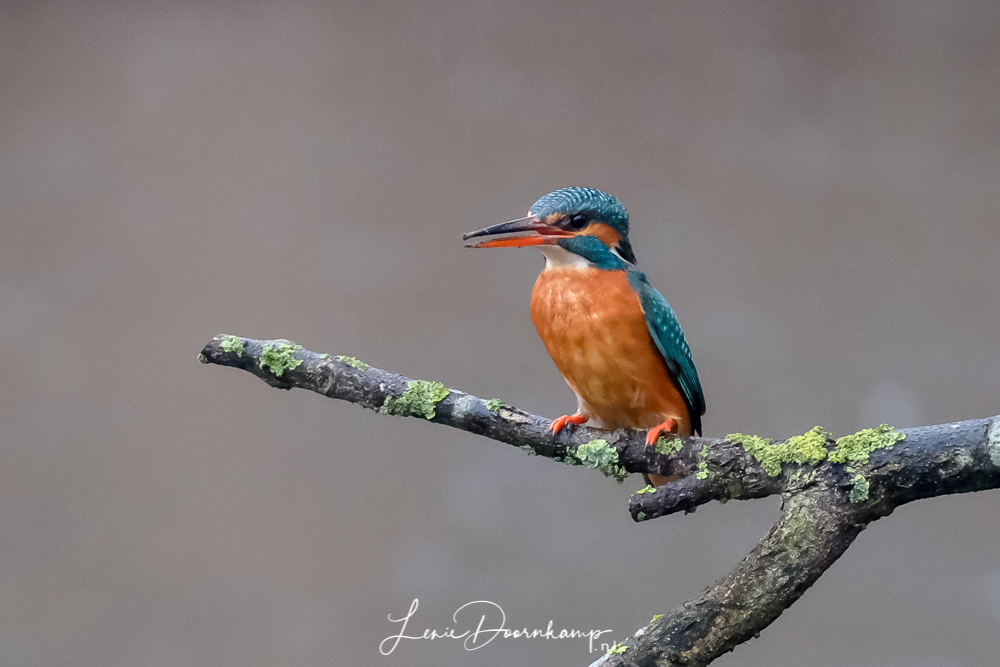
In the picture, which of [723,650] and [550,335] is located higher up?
[550,335]

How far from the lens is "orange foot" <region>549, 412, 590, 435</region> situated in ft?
5.44

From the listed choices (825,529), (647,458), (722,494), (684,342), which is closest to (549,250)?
(684,342)

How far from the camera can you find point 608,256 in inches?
65.0

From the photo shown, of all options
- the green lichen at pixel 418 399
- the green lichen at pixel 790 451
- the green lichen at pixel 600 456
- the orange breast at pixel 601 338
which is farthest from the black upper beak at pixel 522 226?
the green lichen at pixel 790 451

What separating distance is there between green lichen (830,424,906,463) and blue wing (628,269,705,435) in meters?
0.39

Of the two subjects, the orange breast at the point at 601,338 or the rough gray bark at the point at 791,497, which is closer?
the rough gray bark at the point at 791,497

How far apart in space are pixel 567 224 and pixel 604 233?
9 cm

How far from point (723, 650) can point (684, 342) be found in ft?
2.02

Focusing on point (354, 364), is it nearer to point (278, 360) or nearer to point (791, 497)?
point (278, 360)

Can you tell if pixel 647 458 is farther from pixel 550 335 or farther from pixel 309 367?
pixel 309 367

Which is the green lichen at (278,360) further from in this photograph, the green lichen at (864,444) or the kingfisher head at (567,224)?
the green lichen at (864,444)

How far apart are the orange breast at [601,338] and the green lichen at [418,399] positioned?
0.25 meters

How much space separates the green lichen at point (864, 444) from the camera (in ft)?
4.50

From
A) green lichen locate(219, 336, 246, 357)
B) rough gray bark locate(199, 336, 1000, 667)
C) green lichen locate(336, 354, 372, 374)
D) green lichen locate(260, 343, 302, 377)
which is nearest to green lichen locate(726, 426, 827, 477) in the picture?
rough gray bark locate(199, 336, 1000, 667)
